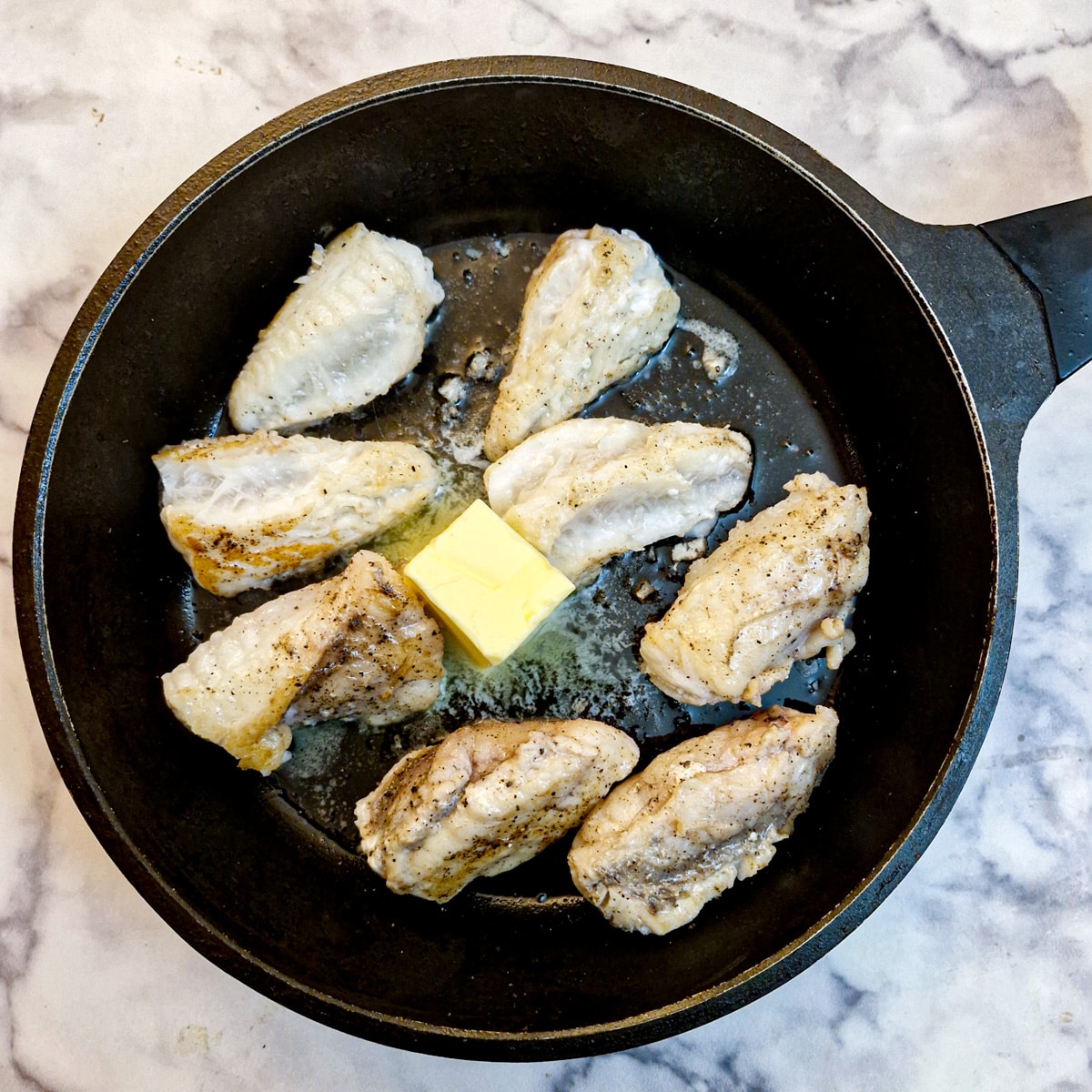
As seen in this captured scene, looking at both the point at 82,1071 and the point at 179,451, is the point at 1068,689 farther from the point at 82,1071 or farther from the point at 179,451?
the point at 82,1071

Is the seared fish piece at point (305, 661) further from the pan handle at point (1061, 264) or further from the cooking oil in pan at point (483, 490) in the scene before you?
the pan handle at point (1061, 264)

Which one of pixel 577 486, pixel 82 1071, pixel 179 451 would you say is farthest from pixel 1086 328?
pixel 82 1071

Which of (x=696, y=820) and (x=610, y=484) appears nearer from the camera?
(x=696, y=820)

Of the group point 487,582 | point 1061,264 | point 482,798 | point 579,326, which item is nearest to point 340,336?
point 579,326

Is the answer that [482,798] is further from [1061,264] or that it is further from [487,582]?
[1061,264]

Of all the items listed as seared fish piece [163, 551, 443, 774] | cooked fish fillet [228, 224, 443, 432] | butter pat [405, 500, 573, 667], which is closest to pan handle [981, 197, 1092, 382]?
butter pat [405, 500, 573, 667]
